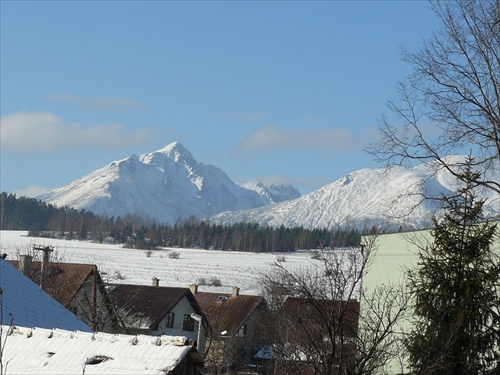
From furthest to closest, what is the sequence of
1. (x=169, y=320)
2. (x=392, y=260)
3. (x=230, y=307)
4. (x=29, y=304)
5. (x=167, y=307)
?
(x=230, y=307), (x=169, y=320), (x=167, y=307), (x=392, y=260), (x=29, y=304)

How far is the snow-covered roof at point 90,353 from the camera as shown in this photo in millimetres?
8594

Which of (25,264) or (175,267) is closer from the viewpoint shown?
(25,264)

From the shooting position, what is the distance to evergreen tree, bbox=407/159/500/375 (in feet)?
63.2

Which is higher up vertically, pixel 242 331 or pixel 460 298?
pixel 460 298

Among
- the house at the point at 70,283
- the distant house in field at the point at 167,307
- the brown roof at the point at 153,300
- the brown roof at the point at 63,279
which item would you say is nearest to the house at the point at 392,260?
the house at the point at 70,283

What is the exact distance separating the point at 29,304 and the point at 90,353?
39.2 feet

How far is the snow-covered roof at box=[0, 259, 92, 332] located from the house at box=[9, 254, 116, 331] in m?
13.2

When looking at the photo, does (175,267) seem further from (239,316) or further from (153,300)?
(153,300)

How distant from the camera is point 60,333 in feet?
31.5

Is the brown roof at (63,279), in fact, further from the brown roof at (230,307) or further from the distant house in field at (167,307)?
the brown roof at (230,307)

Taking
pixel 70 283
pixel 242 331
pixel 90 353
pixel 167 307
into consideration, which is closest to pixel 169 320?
→ pixel 167 307

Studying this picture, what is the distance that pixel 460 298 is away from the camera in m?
19.5

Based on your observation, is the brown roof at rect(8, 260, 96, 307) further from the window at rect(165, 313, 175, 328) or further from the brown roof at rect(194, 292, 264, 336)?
the brown roof at rect(194, 292, 264, 336)

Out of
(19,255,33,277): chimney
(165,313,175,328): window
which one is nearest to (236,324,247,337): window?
(165,313,175,328): window
